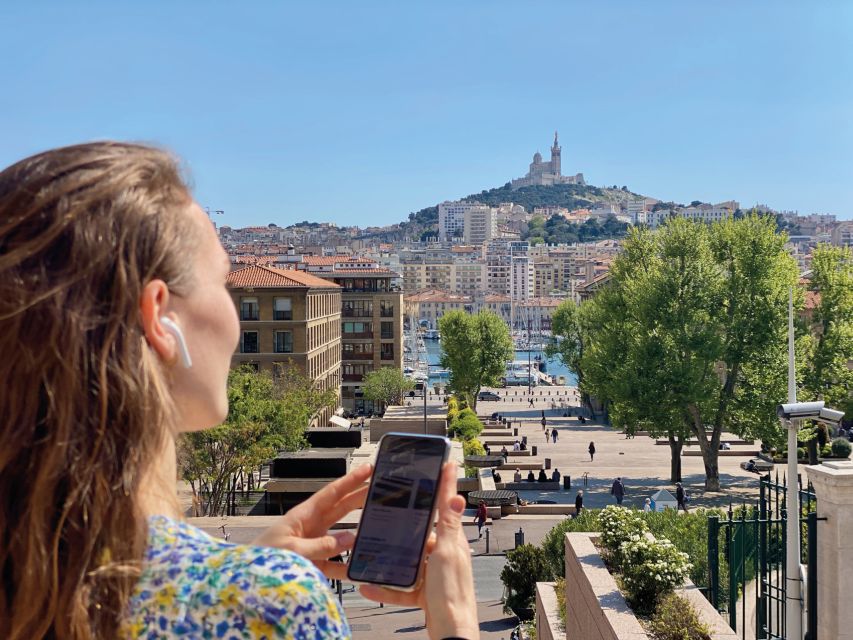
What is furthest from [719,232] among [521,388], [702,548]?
[521,388]

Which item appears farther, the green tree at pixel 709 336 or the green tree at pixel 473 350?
the green tree at pixel 473 350

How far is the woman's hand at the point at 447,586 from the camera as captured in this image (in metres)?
1.99

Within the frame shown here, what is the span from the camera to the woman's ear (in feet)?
5.34

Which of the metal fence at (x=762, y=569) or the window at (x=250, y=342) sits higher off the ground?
the window at (x=250, y=342)

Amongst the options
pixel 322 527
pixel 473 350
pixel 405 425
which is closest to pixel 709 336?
pixel 405 425

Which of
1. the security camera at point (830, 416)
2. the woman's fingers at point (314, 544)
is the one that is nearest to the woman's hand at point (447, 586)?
the woman's fingers at point (314, 544)

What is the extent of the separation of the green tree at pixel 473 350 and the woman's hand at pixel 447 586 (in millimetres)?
66537

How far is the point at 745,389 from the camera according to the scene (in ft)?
118

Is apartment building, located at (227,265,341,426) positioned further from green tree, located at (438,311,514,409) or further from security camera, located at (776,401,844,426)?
security camera, located at (776,401,844,426)

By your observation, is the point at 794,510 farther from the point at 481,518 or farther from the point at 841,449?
the point at 841,449

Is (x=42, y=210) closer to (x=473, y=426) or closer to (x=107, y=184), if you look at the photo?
(x=107, y=184)

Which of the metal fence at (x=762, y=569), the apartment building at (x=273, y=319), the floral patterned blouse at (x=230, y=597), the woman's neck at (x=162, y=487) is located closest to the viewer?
the floral patterned blouse at (x=230, y=597)

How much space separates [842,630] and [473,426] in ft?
127

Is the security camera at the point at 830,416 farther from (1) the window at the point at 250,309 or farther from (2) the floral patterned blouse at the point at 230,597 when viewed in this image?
(1) the window at the point at 250,309
